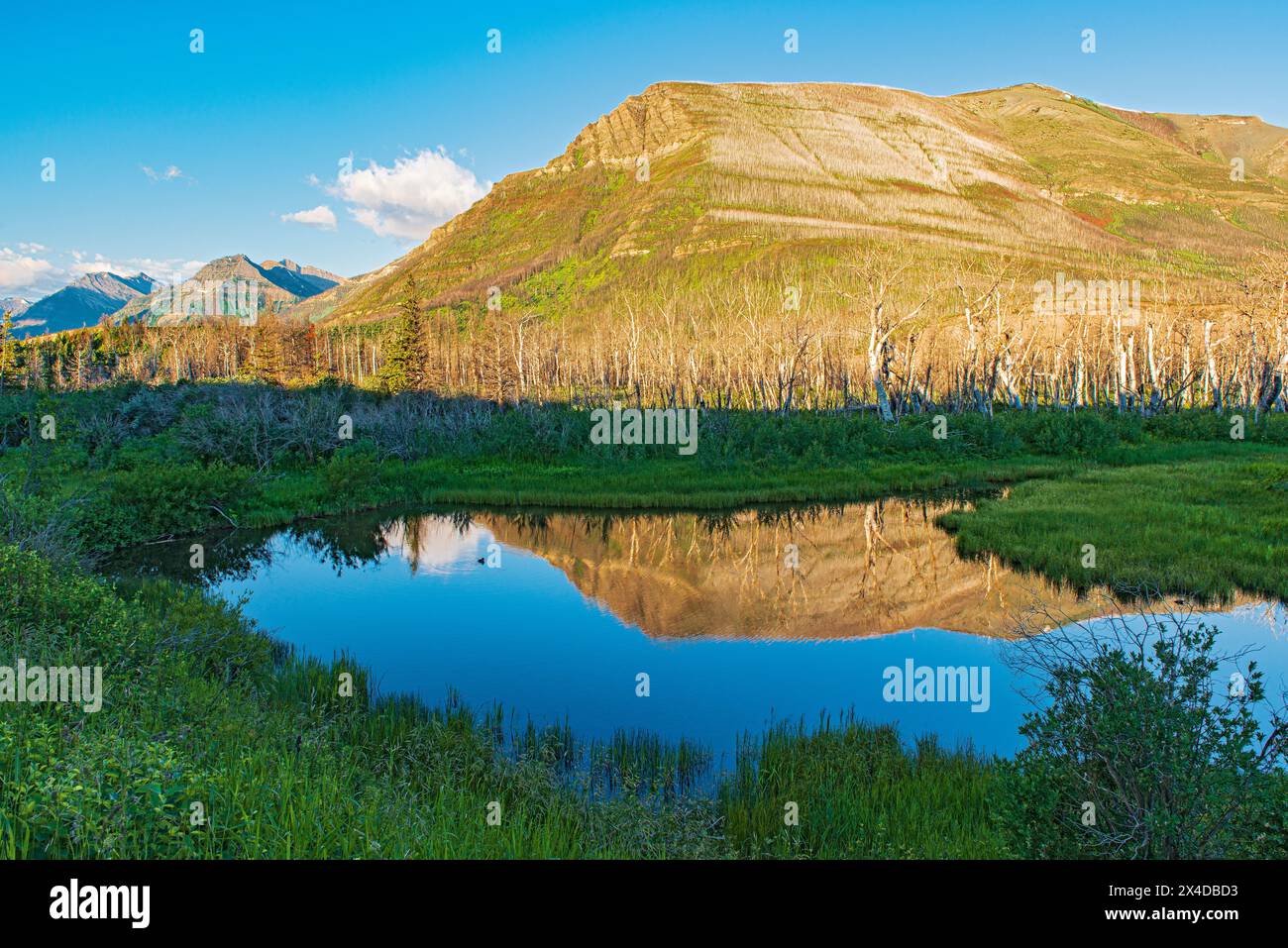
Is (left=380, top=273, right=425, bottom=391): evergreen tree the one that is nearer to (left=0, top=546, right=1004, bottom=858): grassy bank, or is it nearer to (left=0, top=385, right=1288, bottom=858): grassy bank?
(left=0, top=385, right=1288, bottom=858): grassy bank

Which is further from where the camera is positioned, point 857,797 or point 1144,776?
point 857,797

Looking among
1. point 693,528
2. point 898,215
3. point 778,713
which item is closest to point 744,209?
point 898,215

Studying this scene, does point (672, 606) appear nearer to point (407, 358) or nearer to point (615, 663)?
point (615, 663)

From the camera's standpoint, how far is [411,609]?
1638cm

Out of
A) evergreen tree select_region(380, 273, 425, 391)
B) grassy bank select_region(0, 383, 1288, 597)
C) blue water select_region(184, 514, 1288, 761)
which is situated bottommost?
blue water select_region(184, 514, 1288, 761)

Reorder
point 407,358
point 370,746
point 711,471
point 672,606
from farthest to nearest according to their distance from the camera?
point 407,358 → point 711,471 → point 672,606 → point 370,746

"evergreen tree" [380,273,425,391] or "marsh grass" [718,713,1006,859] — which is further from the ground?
"evergreen tree" [380,273,425,391]

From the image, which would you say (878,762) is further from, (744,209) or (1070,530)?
(744,209)

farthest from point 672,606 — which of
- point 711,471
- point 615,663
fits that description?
point 711,471

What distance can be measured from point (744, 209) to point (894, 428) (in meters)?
151

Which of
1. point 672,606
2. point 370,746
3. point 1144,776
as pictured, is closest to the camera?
point 1144,776

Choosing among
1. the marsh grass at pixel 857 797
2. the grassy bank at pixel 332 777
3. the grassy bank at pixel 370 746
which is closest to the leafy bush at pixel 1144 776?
the grassy bank at pixel 370 746

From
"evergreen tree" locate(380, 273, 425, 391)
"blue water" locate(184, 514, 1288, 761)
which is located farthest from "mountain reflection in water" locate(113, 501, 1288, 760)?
"evergreen tree" locate(380, 273, 425, 391)

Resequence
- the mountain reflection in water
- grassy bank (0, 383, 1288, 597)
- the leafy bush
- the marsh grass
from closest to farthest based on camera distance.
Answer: the leafy bush
the marsh grass
the mountain reflection in water
grassy bank (0, 383, 1288, 597)
